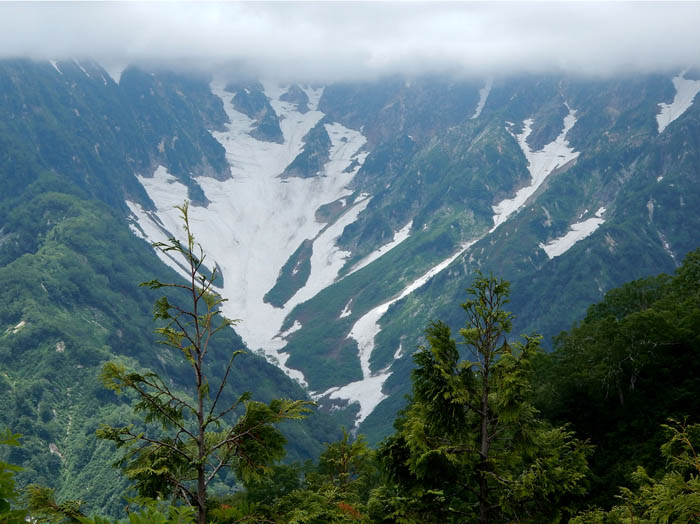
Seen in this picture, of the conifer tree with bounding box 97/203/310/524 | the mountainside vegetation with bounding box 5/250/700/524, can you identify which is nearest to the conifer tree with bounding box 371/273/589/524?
the mountainside vegetation with bounding box 5/250/700/524

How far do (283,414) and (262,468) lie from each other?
1584 mm

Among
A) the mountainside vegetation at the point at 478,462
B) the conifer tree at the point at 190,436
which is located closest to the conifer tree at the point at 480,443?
the mountainside vegetation at the point at 478,462

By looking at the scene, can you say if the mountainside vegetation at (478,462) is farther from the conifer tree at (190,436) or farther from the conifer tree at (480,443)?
the conifer tree at (190,436)

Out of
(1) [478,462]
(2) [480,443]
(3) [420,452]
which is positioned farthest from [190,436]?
(2) [480,443]

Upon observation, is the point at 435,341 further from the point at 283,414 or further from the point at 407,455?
Answer: the point at 283,414

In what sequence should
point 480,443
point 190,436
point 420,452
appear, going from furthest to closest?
point 480,443
point 420,452
point 190,436

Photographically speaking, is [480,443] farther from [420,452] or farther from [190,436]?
[190,436]

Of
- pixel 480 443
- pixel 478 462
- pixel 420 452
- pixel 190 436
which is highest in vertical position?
pixel 190 436

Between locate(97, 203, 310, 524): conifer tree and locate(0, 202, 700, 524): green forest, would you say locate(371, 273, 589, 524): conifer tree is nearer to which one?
locate(0, 202, 700, 524): green forest

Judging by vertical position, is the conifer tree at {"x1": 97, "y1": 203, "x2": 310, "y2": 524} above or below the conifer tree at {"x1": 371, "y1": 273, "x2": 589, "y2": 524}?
above

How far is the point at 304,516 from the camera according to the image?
16844 millimetres

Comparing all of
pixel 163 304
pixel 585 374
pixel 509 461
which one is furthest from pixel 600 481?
pixel 163 304

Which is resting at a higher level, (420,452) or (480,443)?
(420,452)

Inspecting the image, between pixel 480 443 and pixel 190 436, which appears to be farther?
pixel 480 443
